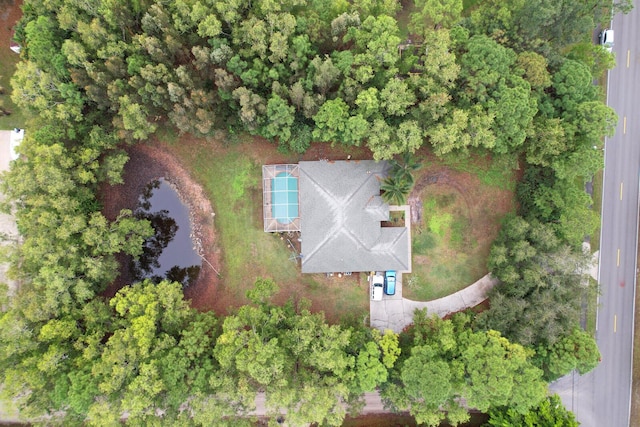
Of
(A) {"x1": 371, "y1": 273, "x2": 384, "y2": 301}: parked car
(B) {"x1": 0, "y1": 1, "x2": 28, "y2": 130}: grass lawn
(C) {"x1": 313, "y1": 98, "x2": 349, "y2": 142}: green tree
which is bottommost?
(A) {"x1": 371, "y1": 273, "x2": 384, "y2": 301}: parked car

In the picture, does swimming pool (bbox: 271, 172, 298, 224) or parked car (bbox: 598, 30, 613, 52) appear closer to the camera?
parked car (bbox: 598, 30, 613, 52)

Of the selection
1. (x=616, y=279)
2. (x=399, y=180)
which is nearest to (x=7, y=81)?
(x=399, y=180)

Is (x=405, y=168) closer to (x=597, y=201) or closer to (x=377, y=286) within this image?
(x=377, y=286)

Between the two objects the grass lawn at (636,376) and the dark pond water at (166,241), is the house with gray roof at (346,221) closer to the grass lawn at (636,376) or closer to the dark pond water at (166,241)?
the dark pond water at (166,241)

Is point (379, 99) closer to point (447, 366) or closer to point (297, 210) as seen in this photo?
point (297, 210)

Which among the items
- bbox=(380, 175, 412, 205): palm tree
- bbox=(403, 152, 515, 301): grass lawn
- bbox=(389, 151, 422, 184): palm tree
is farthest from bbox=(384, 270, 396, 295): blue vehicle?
bbox=(389, 151, 422, 184): palm tree

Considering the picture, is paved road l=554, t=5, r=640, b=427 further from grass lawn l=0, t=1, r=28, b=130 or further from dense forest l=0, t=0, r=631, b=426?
grass lawn l=0, t=1, r=28, b=130

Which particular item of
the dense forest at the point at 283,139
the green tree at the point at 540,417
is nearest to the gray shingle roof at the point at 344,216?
the dense forest at the point at 283,139
